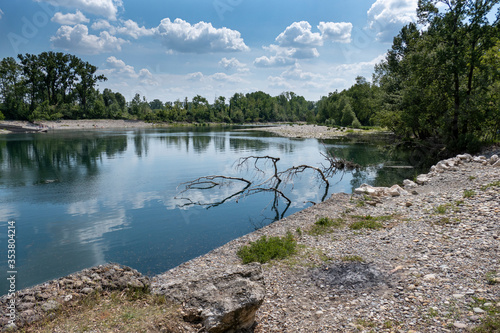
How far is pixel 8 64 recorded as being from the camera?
122 m

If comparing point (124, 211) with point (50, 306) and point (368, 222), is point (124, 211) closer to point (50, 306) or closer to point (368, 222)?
point (50, 306)

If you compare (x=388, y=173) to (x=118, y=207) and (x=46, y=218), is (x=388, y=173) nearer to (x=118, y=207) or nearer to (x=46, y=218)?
(x=118, y=207)

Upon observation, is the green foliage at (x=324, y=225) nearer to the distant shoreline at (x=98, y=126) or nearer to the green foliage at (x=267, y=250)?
the green foliage at (x=267, y=250)

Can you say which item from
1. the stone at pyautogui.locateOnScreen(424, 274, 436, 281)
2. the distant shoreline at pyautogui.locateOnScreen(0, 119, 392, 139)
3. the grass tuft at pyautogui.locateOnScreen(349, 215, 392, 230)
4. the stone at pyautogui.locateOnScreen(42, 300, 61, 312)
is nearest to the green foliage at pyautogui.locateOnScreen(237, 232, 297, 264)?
the grass tuft at pyautogui.locateOnScreen(349, 215, 392, 230)

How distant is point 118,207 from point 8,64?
13903 centimetres

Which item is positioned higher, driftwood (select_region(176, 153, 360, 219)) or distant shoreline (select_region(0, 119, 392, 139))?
distant shoreline (select_region(0, 119, 392, 139))

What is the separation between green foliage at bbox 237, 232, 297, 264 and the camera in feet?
37.9

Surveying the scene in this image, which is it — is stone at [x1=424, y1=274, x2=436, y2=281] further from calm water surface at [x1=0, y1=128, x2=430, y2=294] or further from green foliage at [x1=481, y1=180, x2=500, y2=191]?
green foliage at [x1=481, y1=180, x2=500, y2=191]

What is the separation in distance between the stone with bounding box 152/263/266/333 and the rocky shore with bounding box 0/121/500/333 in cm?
3

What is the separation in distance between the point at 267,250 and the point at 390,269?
4378 millimetres

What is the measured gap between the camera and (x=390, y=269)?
943 cm

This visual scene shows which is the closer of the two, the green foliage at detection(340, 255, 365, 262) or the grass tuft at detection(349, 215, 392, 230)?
the green foliage at detection(340, 255, 365, 262)

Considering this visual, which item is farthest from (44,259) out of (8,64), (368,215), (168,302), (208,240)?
(8,64)

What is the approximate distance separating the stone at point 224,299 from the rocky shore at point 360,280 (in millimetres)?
32
